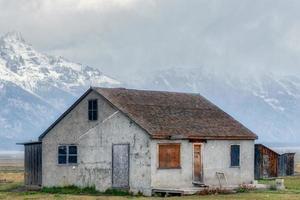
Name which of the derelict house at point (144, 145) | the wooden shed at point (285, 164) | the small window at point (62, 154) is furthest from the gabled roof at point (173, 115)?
the wooden shed at point (285, 164)

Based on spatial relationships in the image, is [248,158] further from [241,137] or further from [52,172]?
[52,172]

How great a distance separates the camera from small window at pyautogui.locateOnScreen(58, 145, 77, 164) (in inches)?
2146

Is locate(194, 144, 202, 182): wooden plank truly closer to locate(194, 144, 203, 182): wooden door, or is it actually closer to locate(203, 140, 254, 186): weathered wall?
locate(194, 144, 203, 182): wooden door

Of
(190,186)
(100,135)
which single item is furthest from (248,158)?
(100,135)

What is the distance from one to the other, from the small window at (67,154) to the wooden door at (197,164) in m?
7.65

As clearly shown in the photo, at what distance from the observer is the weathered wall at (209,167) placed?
49.2 metres

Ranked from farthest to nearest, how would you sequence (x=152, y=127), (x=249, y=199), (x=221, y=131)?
(x=221, y=131), (x=152, y=127), (x=249, y=199)

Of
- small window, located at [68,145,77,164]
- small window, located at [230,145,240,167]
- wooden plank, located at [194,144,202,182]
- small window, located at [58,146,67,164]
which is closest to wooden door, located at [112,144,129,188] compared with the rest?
small window, located at [68,145,77,164]

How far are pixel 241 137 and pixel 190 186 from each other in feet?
17.8

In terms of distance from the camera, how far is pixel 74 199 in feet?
151

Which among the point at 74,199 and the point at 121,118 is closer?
the point at 74,199

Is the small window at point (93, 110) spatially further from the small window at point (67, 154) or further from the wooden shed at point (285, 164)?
the wooden shed at point (285, 164)

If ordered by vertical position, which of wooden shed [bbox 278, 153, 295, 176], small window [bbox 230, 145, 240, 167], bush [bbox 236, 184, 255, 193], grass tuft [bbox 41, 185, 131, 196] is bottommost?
grass tuft [bbox 41, 185, 131, 196]

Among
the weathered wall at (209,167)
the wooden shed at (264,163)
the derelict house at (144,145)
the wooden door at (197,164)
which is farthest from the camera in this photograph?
the wooden shed at (264,163)
